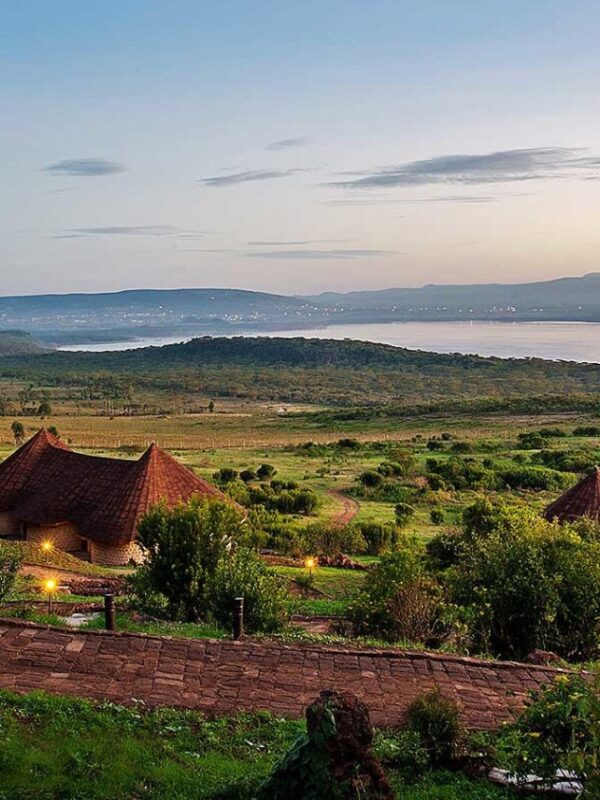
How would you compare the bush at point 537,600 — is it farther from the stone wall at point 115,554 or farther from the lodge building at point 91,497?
the stone wall at point 115,554

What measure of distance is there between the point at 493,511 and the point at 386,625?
1099 centimetres

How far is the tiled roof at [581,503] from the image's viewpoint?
74.2 feet

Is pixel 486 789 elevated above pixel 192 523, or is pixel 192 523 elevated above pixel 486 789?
pixel 192 523

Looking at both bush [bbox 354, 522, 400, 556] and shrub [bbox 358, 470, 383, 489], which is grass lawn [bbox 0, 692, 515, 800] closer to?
bush [bbox 354, 522, 400, 556]

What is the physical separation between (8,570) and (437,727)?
330 inches

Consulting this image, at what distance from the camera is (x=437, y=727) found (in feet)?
27.0

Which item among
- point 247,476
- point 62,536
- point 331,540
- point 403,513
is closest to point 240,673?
point 62,536

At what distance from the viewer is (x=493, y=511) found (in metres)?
24.1

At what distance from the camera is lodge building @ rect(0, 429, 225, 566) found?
23.1 meters

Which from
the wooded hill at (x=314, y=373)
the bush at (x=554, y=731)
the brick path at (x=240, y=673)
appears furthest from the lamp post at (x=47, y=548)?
the wooded hill at (x=314, y=373)

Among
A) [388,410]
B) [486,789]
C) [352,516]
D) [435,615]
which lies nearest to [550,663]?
[435,615]

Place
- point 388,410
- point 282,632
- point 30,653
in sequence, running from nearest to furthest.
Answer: point 30,653
point 282,632
point 388,410

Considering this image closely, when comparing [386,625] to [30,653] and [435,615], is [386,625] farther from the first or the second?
[30,653]

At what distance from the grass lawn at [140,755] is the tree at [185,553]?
5.20 metres
